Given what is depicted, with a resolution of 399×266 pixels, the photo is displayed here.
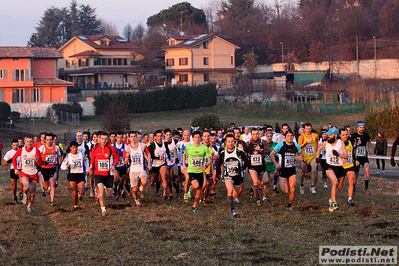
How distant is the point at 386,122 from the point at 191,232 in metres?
28.4

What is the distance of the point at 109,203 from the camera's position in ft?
53.5

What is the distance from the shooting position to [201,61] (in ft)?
262

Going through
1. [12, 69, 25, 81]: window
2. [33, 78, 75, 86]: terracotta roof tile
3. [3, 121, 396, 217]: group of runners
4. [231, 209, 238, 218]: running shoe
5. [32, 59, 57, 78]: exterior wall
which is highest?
[32, 59, 57, 78]: exterior wall

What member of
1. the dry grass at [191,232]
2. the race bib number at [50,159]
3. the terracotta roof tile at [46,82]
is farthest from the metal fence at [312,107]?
the race bib number at [50,159]

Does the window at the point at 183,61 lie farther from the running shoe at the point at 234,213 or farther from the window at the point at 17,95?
the running shoe at the point at 234,213

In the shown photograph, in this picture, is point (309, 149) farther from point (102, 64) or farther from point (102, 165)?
point (102, 64)

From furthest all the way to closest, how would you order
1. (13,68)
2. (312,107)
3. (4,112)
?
1. (13,68)
2. (312,107)
3. (4,112)

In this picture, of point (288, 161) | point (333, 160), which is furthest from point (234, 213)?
point (333, 160)

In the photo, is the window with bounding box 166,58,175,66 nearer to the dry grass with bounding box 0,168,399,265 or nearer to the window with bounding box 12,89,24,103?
the window with bounding box 12,89,24,103

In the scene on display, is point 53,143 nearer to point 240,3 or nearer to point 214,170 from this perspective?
point 214,170

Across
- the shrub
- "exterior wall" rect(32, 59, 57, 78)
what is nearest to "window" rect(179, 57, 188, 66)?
"exterior wall" rect(32, 59, 57, 78)

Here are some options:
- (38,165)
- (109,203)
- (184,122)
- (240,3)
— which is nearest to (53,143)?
(38,165)

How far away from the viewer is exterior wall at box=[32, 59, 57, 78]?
69188 mm

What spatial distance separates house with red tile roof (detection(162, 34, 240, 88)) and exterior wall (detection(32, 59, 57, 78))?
658 inches
